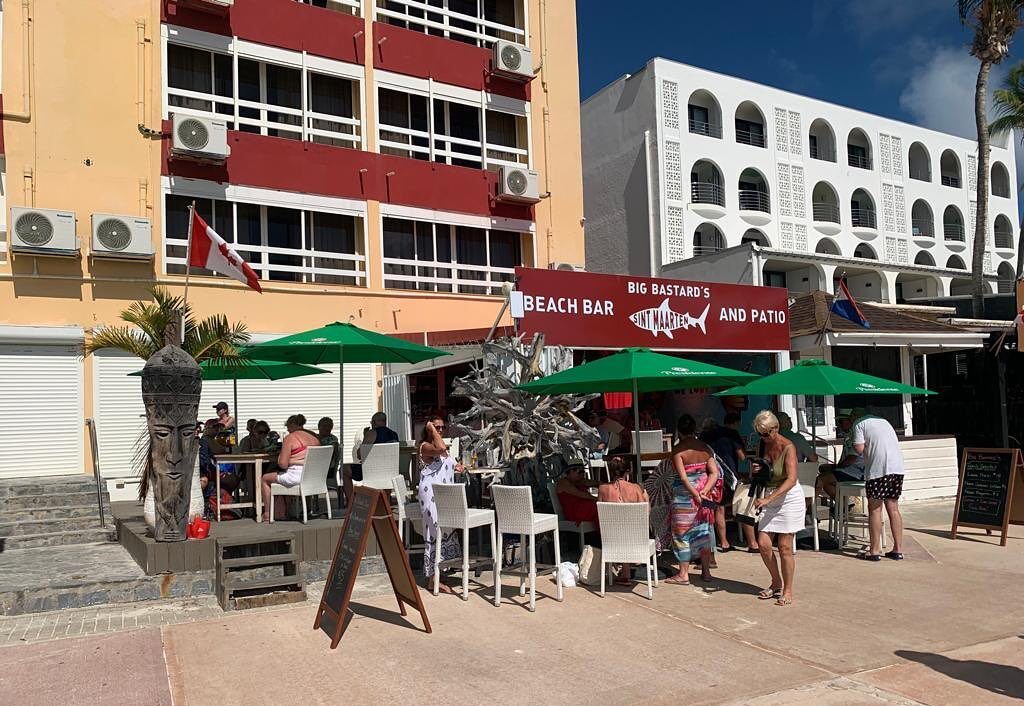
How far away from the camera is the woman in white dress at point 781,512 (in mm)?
7383

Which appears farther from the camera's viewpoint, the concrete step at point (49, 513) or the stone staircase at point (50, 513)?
the concrete step at point (49, 513)

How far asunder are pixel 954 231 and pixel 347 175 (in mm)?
32287

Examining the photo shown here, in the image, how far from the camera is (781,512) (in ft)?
24.2

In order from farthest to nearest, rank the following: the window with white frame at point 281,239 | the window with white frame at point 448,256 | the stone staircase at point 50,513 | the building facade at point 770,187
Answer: the building facade at point 770,187 < the window with white frame at point 448,256 < the window with white frame at point 281,239 < the stone staircase at point 50,513

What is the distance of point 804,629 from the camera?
21.9 ft

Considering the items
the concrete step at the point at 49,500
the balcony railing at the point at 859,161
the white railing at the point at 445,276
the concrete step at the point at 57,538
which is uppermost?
the balcony railing at the point at 859,161

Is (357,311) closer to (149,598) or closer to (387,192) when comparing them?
(387,192)

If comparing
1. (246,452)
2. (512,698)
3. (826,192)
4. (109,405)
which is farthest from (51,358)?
(826,192)

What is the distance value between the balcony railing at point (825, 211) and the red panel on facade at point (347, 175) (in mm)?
19291

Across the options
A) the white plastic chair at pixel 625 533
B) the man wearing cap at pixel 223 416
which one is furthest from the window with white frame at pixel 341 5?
the white plastic chair at pixel 625 533

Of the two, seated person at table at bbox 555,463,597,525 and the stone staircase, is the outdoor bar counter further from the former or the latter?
the stone staircase

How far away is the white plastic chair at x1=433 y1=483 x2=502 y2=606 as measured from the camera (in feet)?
25.0

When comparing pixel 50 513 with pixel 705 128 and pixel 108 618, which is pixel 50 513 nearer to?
pixel 108 618

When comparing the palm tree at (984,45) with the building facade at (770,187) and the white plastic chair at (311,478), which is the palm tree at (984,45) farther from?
the white plastic chair at (311,478)
